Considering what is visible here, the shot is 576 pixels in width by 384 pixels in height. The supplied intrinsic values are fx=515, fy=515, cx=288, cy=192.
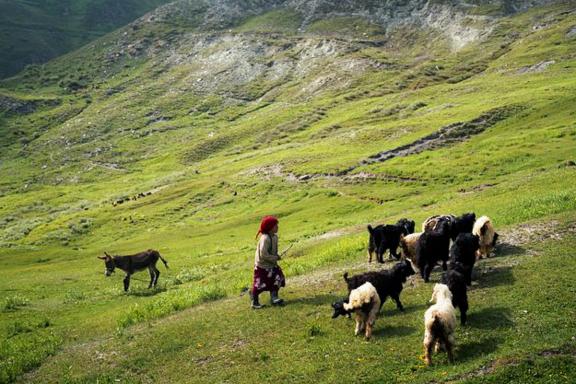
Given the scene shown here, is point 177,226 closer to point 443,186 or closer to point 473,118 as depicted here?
point 443,186

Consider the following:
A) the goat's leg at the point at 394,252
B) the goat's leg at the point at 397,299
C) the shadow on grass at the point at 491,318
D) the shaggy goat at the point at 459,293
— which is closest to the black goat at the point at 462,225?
the goat's leg at the point at 394,252

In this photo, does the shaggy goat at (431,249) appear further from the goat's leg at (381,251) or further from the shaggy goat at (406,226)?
the shaggy goat at (406,226)

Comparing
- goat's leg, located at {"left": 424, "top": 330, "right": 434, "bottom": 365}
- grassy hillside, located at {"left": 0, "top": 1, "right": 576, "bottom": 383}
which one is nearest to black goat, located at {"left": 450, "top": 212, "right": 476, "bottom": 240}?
grassy hillside, located at {"left": 0, "top": 1, "right": 576, "bottom": 383}

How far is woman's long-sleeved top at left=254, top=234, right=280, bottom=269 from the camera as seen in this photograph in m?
21.9

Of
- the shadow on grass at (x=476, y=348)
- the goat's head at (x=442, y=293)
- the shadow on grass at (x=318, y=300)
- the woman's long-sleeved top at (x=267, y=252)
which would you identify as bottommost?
the shadow on grass at (x=318, y=300)

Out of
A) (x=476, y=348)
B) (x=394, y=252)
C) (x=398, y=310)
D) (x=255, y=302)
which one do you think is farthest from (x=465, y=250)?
(x=255, y=302)

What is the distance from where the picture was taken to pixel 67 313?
32375 millimetres

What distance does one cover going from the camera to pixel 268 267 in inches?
872

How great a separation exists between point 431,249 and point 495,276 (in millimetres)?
2649

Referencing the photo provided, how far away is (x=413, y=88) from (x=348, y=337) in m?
153

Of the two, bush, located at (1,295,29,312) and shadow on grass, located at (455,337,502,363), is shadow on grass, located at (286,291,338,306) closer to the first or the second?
shadow on grass, located at (455,337,502,363)

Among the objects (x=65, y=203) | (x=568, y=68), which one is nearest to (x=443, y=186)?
(x=568, y=68)

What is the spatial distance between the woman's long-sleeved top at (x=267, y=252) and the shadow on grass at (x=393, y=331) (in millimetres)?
6078

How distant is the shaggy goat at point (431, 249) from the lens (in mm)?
21344
